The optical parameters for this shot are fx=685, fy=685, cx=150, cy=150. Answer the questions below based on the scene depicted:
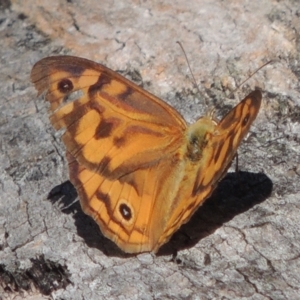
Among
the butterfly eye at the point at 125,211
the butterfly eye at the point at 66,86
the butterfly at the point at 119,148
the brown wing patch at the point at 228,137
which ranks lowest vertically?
the butterfly eye at the point at 125,211

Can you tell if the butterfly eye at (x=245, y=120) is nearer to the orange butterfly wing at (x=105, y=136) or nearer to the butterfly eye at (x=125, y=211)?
the orange butterfly wing at (x=105, y=136)

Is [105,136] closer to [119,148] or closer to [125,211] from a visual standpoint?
[119,148]


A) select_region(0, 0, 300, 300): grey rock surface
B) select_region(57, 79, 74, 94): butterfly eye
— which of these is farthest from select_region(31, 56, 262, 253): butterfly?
select_region(0, 0, 300, 300): grey rock surface

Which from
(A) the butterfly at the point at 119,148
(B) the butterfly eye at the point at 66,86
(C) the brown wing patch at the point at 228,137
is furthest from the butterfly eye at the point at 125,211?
(B) the butterfly eye at the point at 66,86

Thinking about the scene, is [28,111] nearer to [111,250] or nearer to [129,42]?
[129,42]

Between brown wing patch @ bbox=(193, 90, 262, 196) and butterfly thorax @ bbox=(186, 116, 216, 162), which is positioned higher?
brown wing patch @ bbox=(193, 90, 262, 196)

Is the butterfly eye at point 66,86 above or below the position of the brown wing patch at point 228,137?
below

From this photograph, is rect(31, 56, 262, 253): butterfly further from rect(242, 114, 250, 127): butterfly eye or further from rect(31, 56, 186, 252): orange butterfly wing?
rect(242, 114, 250, 127): butterfly eye
